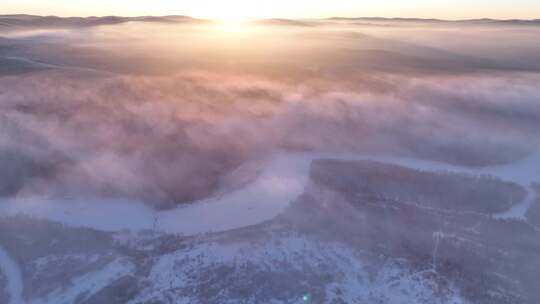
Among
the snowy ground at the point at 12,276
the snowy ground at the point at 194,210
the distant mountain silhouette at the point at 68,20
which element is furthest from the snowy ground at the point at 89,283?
the distant mountain silhouette at the point at 68,20

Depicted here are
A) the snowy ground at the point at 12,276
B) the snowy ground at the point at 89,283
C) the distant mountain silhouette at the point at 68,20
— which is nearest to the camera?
the snowy ground at the point at 89,283

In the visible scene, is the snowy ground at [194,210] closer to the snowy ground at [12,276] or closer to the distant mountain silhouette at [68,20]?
the snowy ground at [12,276]

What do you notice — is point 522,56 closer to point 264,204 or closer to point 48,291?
point 264,204

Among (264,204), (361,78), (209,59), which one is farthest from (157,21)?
(264,204)

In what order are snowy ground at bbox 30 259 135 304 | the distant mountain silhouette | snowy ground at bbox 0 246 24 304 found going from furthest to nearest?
the distant mountain silhouette, snowy ground at bbox 0 246 24 304, snowy ground at bbox 30 259 135 304

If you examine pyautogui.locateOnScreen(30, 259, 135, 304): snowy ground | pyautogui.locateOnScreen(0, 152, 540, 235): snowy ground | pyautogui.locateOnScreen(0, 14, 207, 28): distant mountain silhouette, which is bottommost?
pyautogui.locateOnScreen(30, 259, 135, 304): snowy ground

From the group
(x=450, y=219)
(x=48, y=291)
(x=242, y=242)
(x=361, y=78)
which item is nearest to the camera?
(x=48, y=291)

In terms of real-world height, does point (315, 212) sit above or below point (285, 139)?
below

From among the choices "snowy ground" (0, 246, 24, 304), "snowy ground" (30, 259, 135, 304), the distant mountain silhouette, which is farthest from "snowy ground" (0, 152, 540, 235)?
the distant mountain silhouette

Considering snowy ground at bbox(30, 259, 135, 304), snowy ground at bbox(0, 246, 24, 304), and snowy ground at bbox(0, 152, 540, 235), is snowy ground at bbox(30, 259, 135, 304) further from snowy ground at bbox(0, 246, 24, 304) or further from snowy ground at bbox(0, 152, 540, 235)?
snowy ground at bbox(0, 152, 540, 235)
